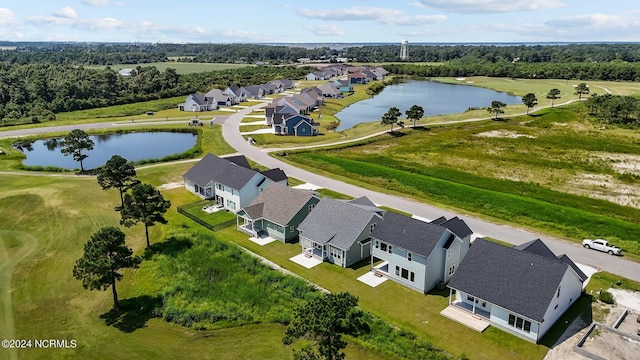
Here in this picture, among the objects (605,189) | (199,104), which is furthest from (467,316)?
(199,104)

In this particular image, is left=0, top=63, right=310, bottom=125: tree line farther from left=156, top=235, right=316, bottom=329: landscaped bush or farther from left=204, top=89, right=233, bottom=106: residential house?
left=156, top=235, right=316, bottom=329: landscaped bush

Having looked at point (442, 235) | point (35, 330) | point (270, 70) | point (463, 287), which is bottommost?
point (35, 330)

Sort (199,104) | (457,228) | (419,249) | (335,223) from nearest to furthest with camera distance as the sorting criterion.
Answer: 1. (419,249)
2. (457,228)
3. (335,223)
4. (199,104)

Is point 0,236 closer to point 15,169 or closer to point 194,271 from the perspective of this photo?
point 194,271

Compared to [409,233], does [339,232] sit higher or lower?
lower

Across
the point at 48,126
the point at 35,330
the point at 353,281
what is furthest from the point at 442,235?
the point at 48,126

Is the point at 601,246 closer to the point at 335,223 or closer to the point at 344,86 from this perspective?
the point at 335,223
